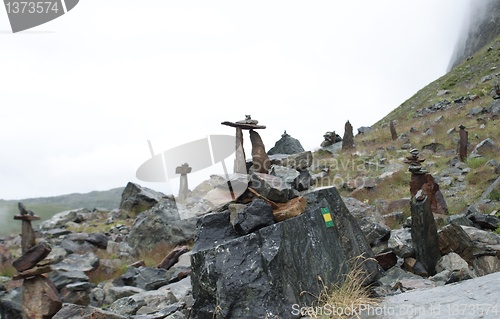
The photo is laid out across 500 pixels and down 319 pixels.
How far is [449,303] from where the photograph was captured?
449 cm

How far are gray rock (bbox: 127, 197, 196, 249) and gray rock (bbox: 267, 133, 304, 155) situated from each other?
1062 cm

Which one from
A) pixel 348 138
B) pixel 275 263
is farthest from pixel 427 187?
pixel 348 138

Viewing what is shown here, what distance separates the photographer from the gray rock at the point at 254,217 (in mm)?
5406

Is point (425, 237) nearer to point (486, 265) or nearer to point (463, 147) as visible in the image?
point (486, 265)

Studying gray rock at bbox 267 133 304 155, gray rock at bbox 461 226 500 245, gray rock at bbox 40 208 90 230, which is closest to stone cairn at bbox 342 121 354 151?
gray rock at bbox 267 133 304 155

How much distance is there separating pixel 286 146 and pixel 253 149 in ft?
58.4

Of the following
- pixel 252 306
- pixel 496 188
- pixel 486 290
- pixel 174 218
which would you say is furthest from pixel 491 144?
pixel 252 306

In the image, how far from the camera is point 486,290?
4586mm

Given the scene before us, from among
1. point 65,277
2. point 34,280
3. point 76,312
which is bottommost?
point 65,277

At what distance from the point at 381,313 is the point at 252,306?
153cm

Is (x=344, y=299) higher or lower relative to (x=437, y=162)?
higher

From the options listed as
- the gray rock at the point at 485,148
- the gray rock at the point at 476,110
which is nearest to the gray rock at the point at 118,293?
the gray rock at the point at 485,148

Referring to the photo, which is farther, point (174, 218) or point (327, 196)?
point (174, 218)

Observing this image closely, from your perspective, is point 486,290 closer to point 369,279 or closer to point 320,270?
point 369,279
